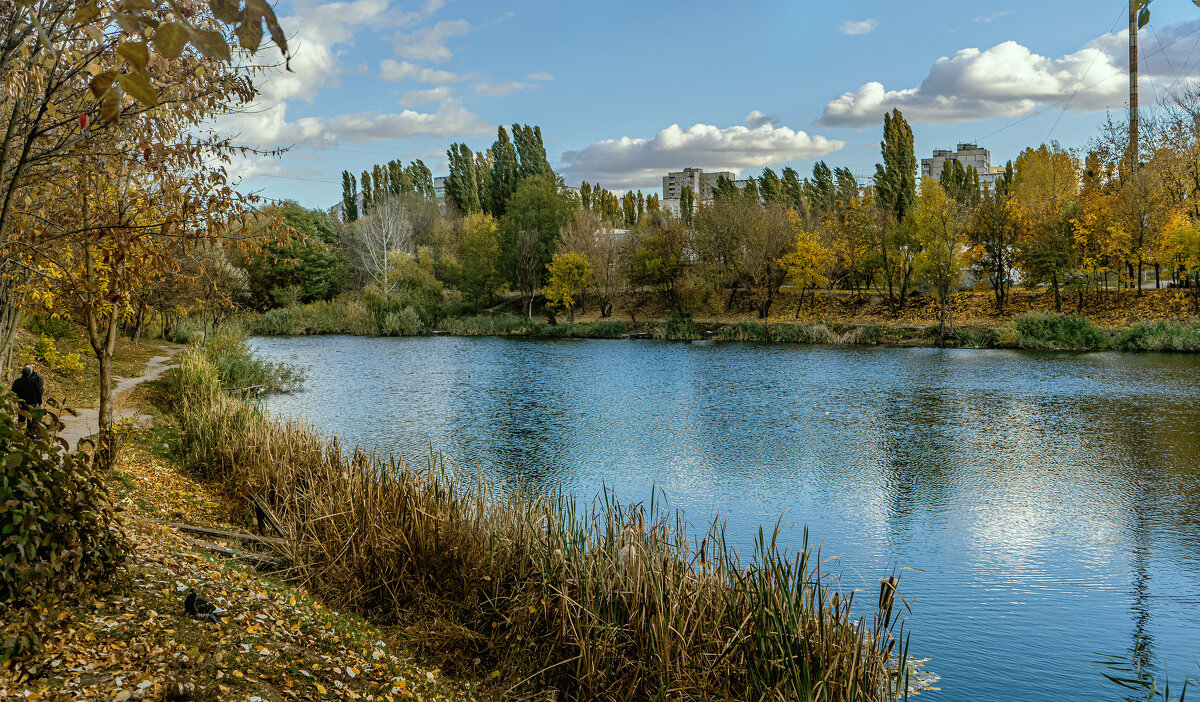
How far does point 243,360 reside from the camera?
21.3m

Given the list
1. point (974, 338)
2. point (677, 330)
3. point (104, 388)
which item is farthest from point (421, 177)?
point (104, 388)

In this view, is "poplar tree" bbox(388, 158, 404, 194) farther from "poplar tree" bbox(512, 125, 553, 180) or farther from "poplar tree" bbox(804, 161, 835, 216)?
"poplar tree" bbox(804, 161, 835, 216)

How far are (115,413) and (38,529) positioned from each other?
1137 centimetres

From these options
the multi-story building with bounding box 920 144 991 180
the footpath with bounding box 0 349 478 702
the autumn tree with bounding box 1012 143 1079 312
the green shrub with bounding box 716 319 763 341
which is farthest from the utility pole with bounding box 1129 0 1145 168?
the multi-story building with bounding box 920 144 991 180

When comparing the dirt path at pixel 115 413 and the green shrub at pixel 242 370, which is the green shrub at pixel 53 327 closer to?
the dirt path at pixel 115 413

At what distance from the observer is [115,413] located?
44.7 ft

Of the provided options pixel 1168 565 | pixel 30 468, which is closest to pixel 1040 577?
pixel 1168 565

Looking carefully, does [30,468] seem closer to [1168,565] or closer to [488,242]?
[1168,565]

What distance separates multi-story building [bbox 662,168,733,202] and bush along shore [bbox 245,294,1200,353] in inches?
3059

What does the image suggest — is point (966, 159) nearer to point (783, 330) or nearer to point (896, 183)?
point (896, 183)

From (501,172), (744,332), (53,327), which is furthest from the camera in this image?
(501,172)

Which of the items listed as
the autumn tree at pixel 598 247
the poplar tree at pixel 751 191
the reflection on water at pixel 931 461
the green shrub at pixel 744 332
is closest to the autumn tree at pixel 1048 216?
the reflection on water at pixel 931 461

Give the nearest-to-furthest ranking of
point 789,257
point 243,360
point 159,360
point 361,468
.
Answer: point 361,468 → point 243,360 → point 159,360 → point 789,257

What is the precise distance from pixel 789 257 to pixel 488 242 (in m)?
21.1
